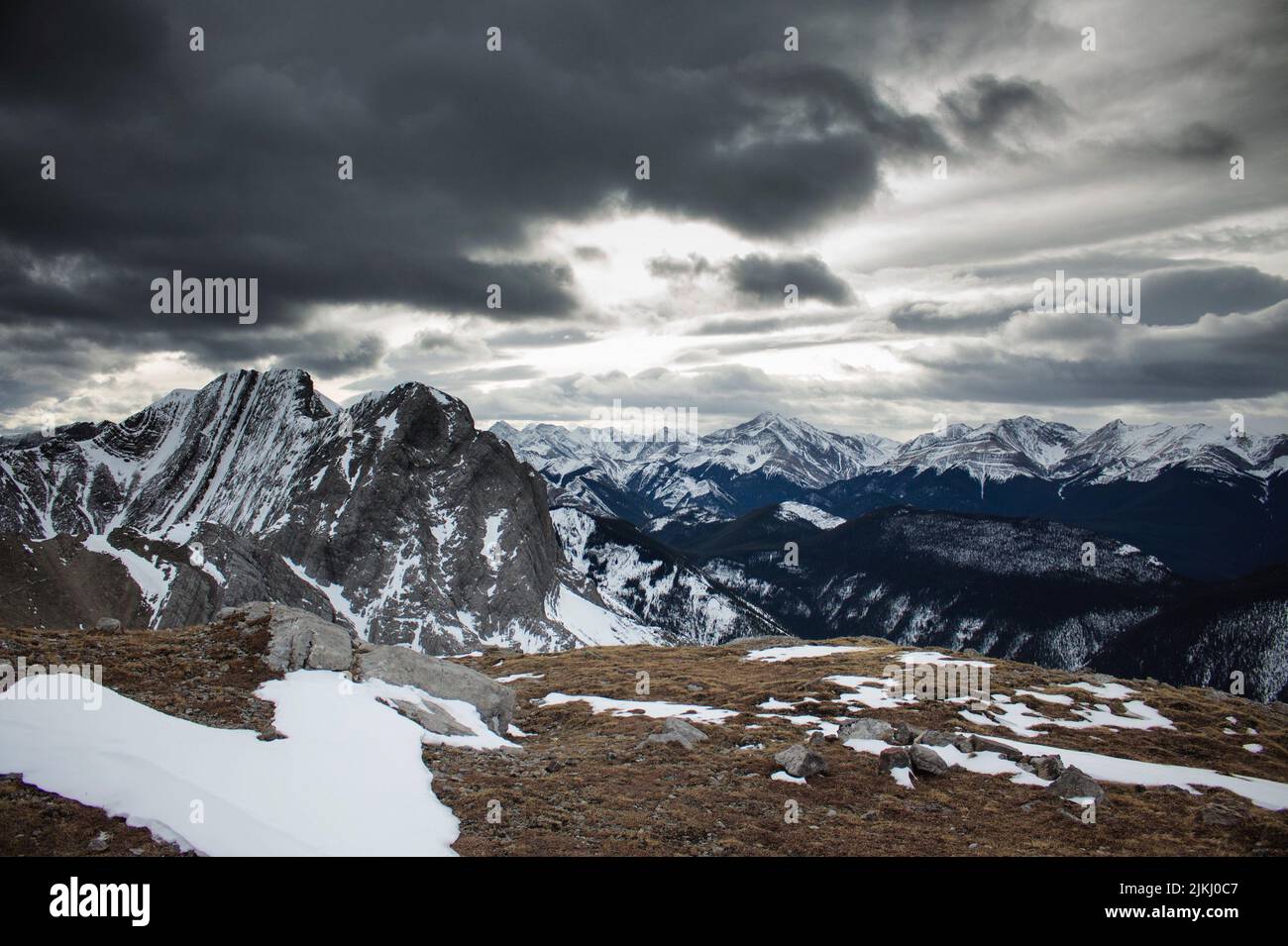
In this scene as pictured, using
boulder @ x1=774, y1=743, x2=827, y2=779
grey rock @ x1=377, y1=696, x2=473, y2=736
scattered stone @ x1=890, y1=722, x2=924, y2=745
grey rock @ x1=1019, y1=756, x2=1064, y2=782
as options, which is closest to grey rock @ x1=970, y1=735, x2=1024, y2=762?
grey rock @ x1=1019, y1=756, x2=1064, y2=782

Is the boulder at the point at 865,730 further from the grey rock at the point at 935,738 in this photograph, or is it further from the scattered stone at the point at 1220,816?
the scattered stone at the point at 1220,816

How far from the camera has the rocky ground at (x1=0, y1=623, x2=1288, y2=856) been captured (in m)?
17.5

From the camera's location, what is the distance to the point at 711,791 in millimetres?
22641

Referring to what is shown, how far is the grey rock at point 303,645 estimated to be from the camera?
26047mm

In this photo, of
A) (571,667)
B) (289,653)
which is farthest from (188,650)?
(571,667)

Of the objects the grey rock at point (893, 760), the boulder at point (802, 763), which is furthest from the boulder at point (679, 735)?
the grey rock at point (893, 760)

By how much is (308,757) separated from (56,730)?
5859 millimetres

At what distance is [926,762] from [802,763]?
525cm

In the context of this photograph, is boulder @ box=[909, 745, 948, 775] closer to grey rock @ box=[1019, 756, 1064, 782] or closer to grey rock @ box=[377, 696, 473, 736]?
grey rock @ box=[1019, 756, 1064, 782]

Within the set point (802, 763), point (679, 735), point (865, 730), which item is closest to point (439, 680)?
point (679, 735)

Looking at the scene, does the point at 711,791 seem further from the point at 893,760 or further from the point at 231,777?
the point at 231,777
